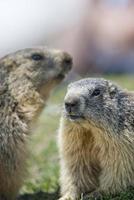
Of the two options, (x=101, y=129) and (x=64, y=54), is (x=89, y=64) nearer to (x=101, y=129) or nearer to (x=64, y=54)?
(x=64, y=54)

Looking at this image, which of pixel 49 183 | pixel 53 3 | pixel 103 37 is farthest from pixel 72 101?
pixel 53 3

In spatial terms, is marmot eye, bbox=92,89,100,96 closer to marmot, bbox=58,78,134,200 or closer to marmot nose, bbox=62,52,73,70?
marmot, bbox=58,78,134,200

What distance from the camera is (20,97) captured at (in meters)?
8.54

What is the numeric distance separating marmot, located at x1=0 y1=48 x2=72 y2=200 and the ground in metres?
0.20

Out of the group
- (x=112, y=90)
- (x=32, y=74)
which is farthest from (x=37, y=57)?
(x=112, y=90)

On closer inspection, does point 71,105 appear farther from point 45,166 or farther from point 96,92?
point 45,166

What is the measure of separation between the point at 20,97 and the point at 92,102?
1.35 metres

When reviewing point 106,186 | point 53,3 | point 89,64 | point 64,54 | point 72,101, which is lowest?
point 106,186

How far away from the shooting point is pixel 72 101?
714cm

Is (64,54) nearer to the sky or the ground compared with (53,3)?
→ nearer to the ground

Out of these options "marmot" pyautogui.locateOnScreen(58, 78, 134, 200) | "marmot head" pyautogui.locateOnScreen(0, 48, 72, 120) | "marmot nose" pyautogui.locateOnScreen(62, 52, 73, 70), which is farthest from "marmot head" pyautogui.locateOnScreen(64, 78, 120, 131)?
"marmot nose" pyautogui.locateOnScreen(62, 52, 73, 70)

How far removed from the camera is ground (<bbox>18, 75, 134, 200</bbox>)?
837 cm

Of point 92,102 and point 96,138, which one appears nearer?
point 92,102

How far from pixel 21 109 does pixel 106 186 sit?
1393 mm
